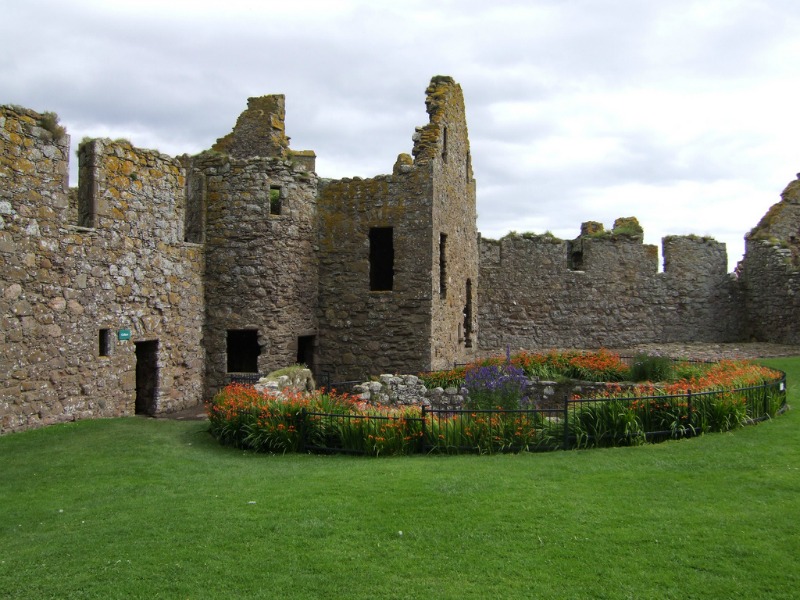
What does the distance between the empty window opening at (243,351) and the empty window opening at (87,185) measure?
5198mm

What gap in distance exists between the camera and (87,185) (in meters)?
13.8

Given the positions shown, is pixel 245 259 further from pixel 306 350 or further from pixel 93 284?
pixel 93 284

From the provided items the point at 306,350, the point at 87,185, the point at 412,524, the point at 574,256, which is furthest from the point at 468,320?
the point at 412,524

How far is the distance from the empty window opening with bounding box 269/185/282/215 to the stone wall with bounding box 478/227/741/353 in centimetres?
783

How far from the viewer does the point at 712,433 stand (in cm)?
1093

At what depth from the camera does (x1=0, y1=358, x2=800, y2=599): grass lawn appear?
243 inches

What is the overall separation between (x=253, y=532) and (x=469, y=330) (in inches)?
581

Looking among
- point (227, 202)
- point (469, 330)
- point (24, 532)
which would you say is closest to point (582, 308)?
point (469, 330)

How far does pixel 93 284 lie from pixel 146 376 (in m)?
2.75

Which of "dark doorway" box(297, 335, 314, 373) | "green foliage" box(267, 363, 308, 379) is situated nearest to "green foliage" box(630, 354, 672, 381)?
"green foliage" box(267, 363, 308, 379)

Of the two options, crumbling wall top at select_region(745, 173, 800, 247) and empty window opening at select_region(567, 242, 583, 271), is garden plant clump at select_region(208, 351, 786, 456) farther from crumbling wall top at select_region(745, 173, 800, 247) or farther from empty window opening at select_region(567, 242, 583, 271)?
crumbling wall top at select_region(745, 173, 800, 247)

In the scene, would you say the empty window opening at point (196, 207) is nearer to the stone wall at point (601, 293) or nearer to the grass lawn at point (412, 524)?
the grass lawn at point (412, 524)

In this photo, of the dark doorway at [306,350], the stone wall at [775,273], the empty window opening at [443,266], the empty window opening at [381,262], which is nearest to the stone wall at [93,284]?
the dark doorway at [306,350]

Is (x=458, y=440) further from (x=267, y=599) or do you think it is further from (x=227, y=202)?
(x=227, y=202)
